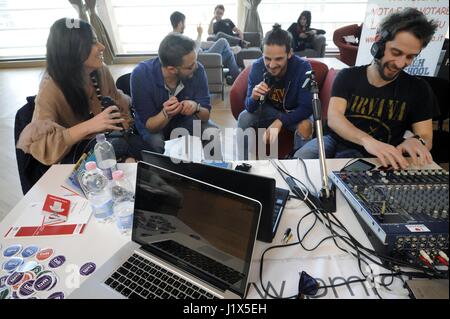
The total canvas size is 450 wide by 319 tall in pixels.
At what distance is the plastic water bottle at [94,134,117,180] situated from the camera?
112cm

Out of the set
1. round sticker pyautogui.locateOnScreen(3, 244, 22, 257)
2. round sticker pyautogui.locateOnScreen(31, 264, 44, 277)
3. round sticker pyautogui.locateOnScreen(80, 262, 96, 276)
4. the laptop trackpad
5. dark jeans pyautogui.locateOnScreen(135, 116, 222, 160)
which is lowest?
dark jeans pyautogui.locateOnScreen(135, 116, 222, 160)

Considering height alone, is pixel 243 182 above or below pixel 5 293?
above

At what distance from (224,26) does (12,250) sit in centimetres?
488

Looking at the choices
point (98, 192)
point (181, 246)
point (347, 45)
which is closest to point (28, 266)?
point (98, 192)

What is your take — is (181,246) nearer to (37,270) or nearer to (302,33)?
(37,270)

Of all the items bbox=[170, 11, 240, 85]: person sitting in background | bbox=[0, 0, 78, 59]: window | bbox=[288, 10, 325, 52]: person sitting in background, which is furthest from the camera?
bbox=[0, 0, 78, 59]: window

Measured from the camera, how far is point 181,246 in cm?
76

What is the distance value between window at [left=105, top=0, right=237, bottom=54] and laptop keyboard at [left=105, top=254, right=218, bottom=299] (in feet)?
16.9

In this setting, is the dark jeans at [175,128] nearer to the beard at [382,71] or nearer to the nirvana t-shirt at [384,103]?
the nirvana t-shirt at [384,103]

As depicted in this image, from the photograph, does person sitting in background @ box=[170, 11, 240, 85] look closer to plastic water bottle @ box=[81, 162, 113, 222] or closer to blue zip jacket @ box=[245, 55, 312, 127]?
blue zip jacket @ box=[245, 55, 312, 127]

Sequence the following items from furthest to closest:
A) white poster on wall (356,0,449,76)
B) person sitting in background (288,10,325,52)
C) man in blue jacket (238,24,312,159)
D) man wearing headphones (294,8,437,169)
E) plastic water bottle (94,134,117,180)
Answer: person sitting in background (288,10,325,52) < white poster on wall (356,0,449,76) < man in blue jacket (238,24,312,159) < man wearing headphones (294,8,437,169) < plastic water bottle (94,134,117,180)

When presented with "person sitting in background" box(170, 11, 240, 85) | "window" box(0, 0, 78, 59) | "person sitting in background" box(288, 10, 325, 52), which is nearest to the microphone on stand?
"person sitting in background" box(170, 11, 240, 85)

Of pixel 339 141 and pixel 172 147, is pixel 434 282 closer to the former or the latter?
pixel 339 141

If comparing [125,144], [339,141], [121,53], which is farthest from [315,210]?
[121,53]
